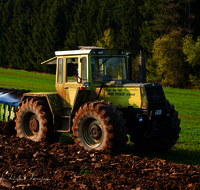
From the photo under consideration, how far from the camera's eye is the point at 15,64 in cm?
7200

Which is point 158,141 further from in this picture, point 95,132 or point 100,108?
point 100,108

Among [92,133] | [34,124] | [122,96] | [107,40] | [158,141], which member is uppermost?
[107,40]

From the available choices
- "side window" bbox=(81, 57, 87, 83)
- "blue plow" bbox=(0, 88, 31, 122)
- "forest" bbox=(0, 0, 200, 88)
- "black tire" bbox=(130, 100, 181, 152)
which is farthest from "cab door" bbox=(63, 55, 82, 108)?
"forest" bbox=(0, 0, 200, 88)

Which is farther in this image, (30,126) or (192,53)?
(192,53)

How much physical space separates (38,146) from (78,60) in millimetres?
2699

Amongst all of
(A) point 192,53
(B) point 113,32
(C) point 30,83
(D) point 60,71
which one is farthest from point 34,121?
(B) point 113,32

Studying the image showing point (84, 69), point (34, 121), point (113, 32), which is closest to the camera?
point (84, 69)

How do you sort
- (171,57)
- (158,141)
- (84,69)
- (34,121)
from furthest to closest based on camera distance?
(171,57)
(34,121)
(158,141)
(84,69)

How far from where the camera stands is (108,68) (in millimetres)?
9852

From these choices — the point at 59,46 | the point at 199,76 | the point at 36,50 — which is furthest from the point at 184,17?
the point at 36,50

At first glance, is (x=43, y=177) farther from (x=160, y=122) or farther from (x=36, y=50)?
(x=36, y=50)

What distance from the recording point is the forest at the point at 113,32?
42219 mm

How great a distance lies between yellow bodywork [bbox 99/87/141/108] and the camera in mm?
9070

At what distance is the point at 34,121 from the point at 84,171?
3966mm
